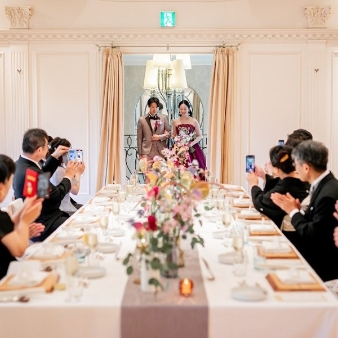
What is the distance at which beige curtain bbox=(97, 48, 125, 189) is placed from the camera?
8.30 meters

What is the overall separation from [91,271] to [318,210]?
1.44 meters

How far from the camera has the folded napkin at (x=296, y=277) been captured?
2.41m

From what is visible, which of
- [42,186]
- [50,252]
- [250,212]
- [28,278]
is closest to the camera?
[28,278]

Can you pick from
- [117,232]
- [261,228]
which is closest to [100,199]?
[117,232]

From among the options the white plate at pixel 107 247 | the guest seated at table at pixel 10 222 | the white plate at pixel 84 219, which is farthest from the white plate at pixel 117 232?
the guest seated at table at pixel 10 222

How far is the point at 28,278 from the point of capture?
245cm

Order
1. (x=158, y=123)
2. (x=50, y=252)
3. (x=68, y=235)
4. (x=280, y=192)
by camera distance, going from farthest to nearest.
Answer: (x=158, y=123) < (x=280, y=192) < (x=68, y=235) < (x=50, y=252)

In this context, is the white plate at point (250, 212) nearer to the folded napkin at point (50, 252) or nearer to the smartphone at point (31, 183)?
the folded napkin at point (50, 252)

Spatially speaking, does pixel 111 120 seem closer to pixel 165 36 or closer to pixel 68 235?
pixel 165 36

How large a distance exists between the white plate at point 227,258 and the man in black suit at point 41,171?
1976 millimetres

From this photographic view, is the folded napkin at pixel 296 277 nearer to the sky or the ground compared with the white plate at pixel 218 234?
nearer to the ground

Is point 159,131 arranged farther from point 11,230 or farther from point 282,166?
point 11,230

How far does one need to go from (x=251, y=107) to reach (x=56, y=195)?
4.56m

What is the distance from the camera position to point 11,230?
286cm
